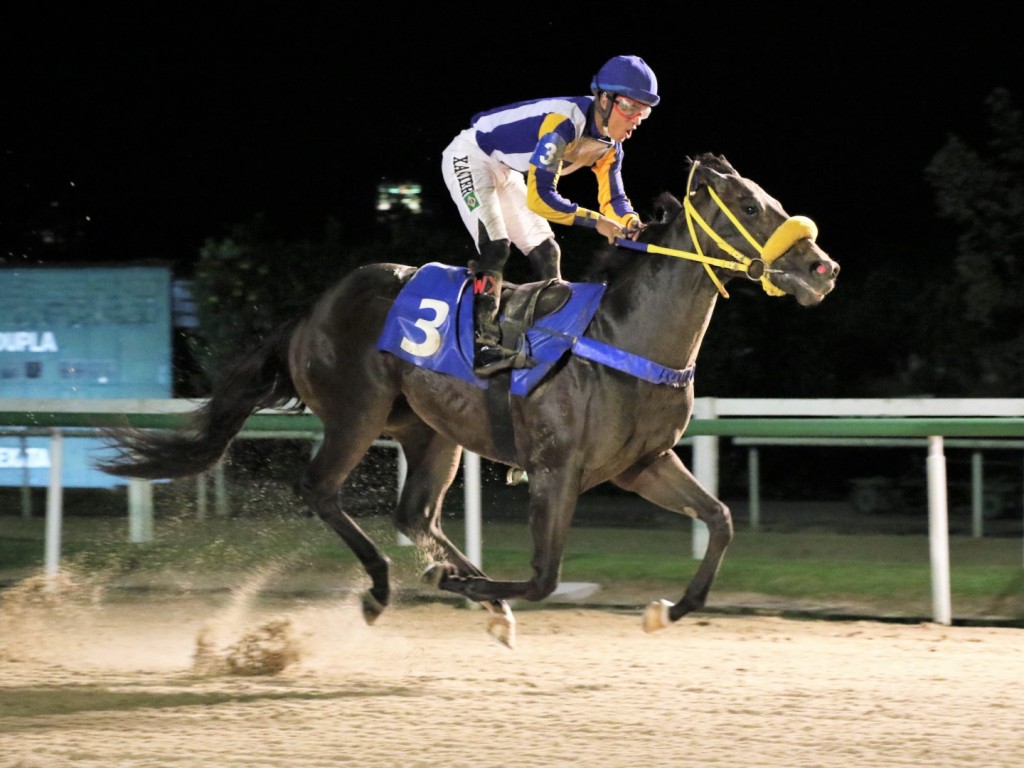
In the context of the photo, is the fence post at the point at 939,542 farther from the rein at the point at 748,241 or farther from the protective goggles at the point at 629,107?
the protective goggles at the point at 629,107

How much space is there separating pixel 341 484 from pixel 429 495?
370 mm

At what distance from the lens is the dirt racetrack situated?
3998 mm

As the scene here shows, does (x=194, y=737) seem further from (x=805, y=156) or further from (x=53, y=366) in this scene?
(x=805, y=156)

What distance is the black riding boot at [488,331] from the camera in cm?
520

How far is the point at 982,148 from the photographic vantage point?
694 inches

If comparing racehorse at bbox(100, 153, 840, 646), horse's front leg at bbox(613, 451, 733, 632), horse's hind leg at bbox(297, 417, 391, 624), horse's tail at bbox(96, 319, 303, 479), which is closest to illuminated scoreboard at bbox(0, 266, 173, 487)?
horse's tail at bbox(96, 319, 303, 479)

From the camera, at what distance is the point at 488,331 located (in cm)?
525

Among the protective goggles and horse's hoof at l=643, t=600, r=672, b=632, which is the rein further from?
horse's hoof at l=643, t=600, r=672, b=632

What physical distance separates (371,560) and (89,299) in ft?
18.6

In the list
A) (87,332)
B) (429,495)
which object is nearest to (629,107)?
(429,495)

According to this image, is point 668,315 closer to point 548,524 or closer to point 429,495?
point 548,524

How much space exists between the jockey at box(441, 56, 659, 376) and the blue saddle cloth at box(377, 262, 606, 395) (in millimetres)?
86

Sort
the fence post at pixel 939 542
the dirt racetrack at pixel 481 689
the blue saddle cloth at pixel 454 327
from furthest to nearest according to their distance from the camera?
1. the fence post at pixel 939 542
2. the blue saddle cloth at pixel 454 327
3. the dirt racetrack at pixel 481 689

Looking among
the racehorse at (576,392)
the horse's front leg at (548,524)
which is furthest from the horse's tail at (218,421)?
the horse's front leg at (548,524)
